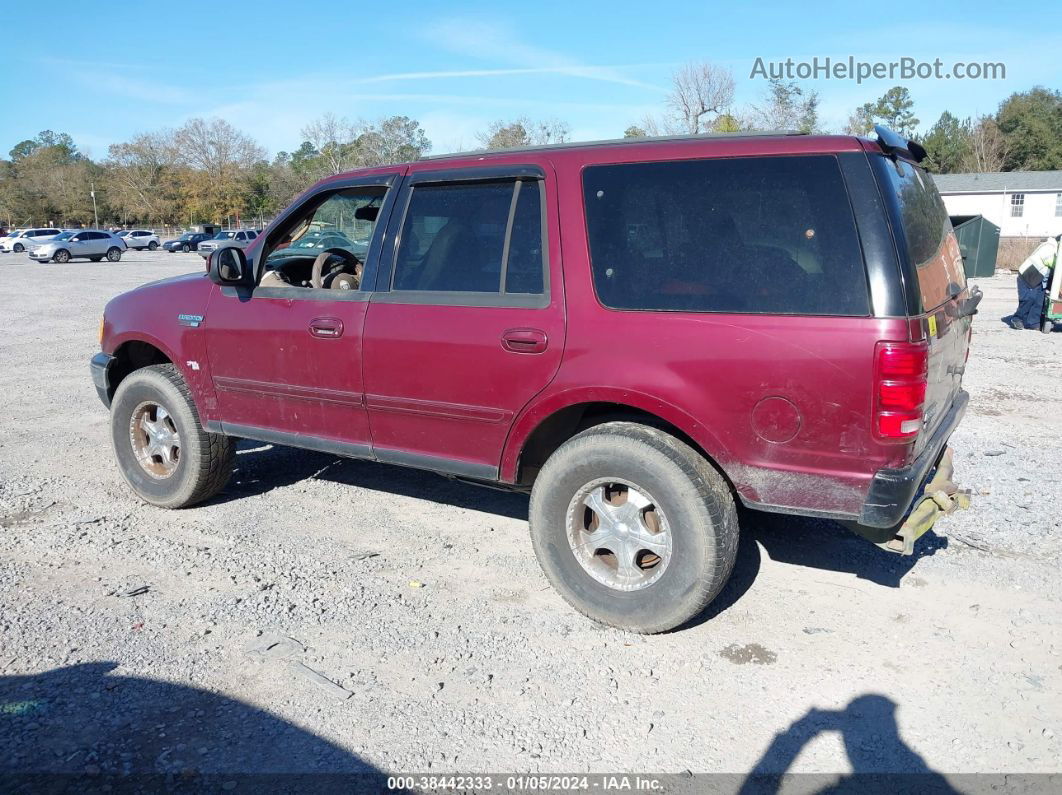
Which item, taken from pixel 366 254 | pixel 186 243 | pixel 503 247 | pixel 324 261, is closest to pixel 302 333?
pixel 366 254

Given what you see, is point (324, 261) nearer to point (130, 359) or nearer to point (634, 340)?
point (130, 359)

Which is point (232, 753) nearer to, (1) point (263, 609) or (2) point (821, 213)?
(1) point (263, 609)

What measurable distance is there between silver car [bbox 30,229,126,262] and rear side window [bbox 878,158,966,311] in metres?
44.9

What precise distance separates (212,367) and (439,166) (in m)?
1.89

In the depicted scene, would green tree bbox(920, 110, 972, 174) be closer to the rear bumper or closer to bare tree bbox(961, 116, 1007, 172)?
bare tree bbox(961, 116, 1007, 172)

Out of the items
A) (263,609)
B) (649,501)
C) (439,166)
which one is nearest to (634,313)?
(649,501)

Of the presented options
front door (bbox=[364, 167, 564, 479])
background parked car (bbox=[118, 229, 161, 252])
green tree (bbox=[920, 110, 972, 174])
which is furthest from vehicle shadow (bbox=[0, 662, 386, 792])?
green tree (bbox=[920, 110, 972, 174])

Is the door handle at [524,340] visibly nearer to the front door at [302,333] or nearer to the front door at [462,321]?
the front door at [462,321]

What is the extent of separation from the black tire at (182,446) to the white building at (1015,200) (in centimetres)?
5358

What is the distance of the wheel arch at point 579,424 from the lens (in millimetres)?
3510

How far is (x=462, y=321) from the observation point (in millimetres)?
4023

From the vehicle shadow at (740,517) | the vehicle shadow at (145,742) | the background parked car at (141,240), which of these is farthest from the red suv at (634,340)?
the background parked car at (141,240)

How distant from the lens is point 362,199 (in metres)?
4.81

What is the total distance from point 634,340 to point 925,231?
53.1 inches
